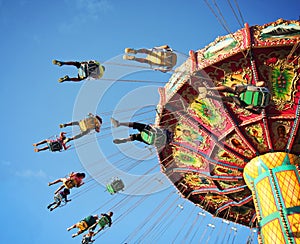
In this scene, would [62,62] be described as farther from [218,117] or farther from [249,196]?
[249,196]

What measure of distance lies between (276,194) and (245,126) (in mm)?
2077

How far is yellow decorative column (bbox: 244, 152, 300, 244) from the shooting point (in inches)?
372

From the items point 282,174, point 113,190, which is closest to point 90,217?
point 113,190

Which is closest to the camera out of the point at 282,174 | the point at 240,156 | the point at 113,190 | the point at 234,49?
the point at 234,49

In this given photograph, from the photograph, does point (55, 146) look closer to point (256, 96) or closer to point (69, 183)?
point (69, 183)

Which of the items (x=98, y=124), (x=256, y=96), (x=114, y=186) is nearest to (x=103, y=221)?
(x=114, y=186)

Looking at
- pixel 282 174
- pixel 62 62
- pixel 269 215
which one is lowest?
pixel 269 215

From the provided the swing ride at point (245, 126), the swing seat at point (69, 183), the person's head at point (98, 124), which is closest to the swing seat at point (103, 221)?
the swing seat at point (69, 183)

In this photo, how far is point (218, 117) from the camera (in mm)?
10820

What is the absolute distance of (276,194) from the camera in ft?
32.6

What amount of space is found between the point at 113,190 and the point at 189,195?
9.37ft

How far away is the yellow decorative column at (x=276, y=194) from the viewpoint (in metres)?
9.45

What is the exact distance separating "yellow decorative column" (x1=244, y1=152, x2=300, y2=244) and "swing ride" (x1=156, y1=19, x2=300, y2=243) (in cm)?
2

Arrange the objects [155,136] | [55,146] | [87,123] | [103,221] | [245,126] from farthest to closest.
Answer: [103,221] → [55,146] → [87,123] → [245,126] → [155,136]
